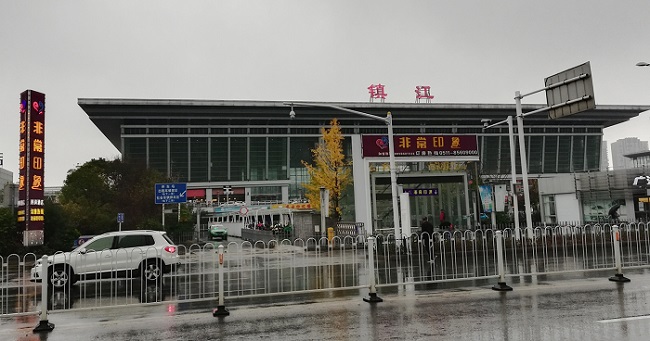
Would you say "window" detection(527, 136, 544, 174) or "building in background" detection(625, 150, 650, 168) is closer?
"building in background" detection(625, 150, 650, 168)

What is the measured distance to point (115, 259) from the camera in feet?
48.3

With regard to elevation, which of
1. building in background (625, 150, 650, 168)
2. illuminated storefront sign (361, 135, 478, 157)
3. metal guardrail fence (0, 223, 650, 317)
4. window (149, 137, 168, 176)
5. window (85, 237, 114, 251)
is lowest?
metal guardrail fence (0, 223, 650, 317)

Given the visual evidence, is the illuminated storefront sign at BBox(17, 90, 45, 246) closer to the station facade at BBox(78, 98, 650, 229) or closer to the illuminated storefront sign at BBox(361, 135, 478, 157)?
the illuminated storefront sign at BBox(361, 135, 478, 157)

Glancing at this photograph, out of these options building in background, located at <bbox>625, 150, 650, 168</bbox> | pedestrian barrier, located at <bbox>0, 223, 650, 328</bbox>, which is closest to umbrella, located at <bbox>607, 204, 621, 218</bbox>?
pedestrian barrier, located at <bbox>0, 223, 650, 328</bbox>

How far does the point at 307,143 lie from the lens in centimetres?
9531

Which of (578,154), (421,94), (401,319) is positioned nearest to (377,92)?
(421,94)

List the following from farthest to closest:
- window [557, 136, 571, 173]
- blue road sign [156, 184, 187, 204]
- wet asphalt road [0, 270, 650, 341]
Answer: window [557, 136, 571, 173]
blue road sign [156, 184, 187, 204]
wet asphalt road [0, 270, 650, 341]

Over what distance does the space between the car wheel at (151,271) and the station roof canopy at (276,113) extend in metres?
72.4

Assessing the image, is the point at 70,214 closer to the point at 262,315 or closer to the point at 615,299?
the point at 262,315

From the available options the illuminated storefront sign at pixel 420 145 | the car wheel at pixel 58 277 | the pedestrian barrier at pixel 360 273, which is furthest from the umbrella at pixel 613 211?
the car wheel at pixel 58 277

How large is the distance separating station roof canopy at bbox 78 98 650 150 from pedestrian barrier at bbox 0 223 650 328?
207 ft

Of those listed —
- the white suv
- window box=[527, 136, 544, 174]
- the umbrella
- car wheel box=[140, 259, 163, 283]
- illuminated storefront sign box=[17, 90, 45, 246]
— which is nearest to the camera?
the white suv

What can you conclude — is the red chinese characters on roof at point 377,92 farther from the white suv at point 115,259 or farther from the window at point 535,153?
the white suv at point 115,259

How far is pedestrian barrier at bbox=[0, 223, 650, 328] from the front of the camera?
465 inches
